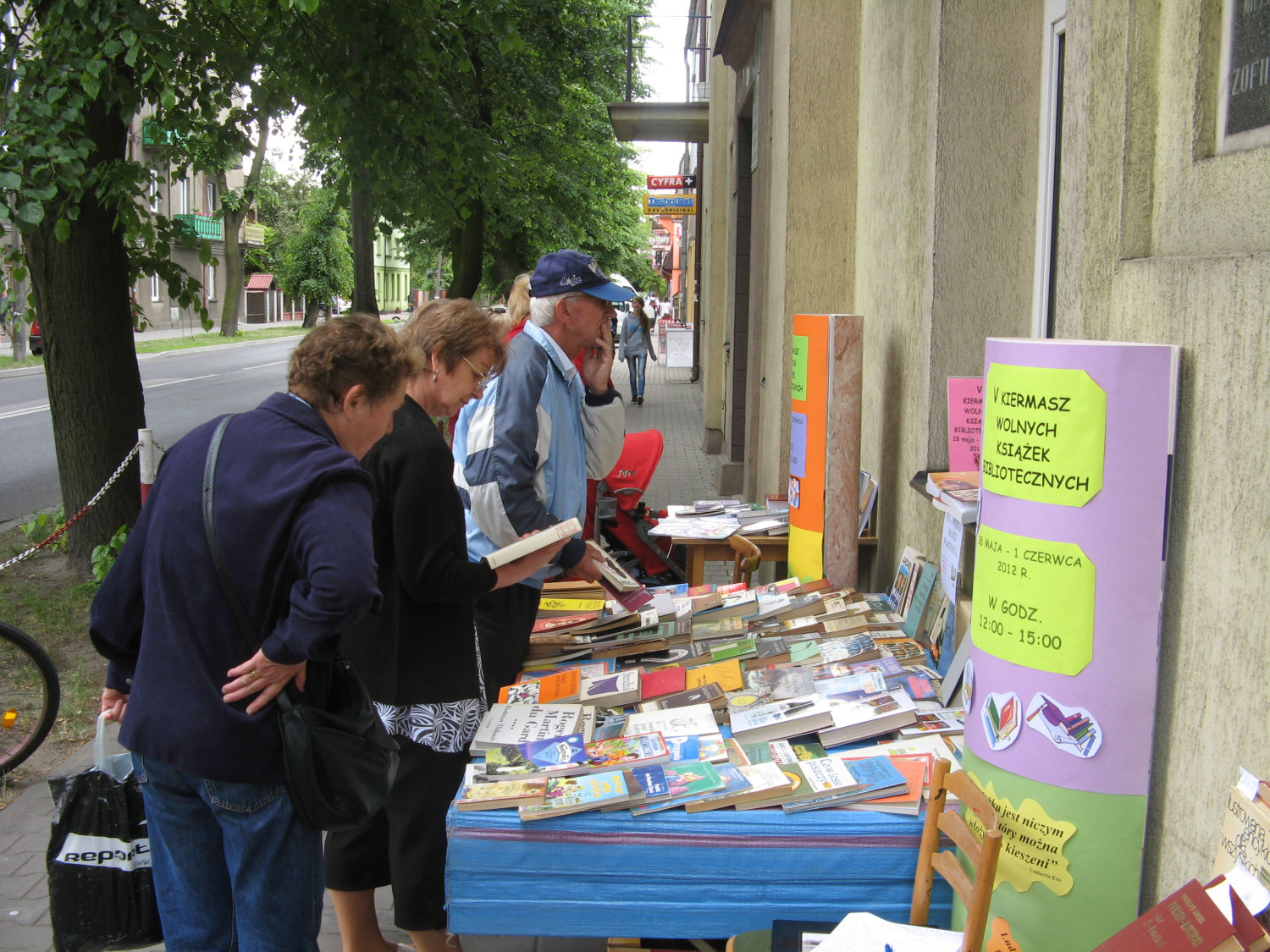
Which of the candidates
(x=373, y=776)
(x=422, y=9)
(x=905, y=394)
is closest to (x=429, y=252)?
(x=422, y=9)

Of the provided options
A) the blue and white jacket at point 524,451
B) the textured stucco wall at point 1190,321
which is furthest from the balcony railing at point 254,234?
the textured stucco wall at point 1190,321

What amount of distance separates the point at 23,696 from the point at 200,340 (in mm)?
39143

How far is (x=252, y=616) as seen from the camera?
2105mm

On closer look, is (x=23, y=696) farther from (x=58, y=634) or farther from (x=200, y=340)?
(x=200, y=340)

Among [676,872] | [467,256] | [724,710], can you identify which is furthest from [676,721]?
[467,256]

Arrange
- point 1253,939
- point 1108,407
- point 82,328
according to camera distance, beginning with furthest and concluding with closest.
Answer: point 82,328 < point 1108,407 < point 1253,939

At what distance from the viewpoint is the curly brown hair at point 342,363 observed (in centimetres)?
224

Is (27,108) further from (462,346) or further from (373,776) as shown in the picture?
(373,776)

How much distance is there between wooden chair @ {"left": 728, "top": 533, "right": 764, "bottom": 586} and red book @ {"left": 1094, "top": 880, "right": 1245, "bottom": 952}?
2.86 meters

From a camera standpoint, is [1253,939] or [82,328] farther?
[82,328]

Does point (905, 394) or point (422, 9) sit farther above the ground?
point (422, 9)

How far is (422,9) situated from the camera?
748cm

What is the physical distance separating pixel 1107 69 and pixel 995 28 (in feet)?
5.01

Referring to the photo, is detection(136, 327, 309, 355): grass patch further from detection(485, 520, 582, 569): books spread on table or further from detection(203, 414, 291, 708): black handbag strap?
detection(203, 414, 291, 708): black handbag strap
